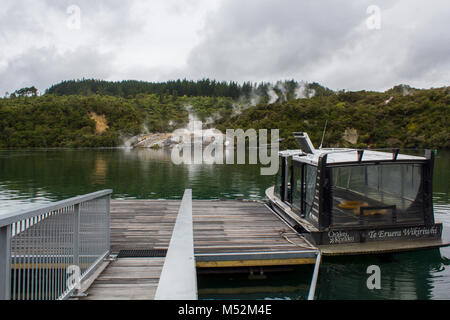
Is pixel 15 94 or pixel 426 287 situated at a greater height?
pixel 15 94

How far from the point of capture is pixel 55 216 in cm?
387

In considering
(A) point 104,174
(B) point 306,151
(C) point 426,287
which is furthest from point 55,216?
(A) point 104,174

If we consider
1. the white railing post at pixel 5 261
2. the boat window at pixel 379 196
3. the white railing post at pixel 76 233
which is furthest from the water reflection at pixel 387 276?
the white railing post at pixel 5 261

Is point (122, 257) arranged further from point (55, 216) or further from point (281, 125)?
point (281, 125)

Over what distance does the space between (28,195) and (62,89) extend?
167 m

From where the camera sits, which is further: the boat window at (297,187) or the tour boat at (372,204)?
the boat window at (297,187)

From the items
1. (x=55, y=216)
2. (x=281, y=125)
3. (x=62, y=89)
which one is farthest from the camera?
(x=62, y=89)

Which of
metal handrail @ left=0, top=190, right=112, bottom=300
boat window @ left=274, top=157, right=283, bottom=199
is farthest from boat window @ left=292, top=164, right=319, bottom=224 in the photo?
metal handrail @ left=0, top=190, right=112, bottom=300

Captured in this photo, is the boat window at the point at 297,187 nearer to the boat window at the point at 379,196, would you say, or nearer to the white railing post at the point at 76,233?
the boat window at the point at 379,196

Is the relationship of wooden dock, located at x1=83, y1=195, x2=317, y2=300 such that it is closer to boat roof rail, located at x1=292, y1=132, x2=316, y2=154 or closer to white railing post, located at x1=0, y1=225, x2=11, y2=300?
white railing post, located at x1=0, y1=225, x2=11, y2=300

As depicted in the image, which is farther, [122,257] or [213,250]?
[213,250]

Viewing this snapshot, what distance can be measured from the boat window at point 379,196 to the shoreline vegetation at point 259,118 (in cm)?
4033

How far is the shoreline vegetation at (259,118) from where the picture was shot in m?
72.2
